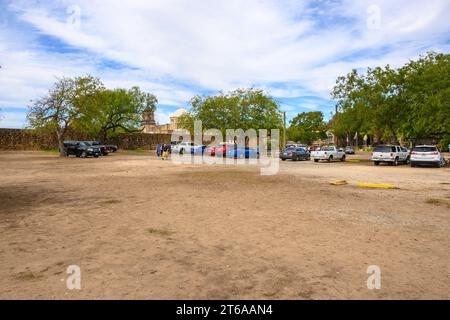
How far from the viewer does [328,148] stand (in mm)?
32781

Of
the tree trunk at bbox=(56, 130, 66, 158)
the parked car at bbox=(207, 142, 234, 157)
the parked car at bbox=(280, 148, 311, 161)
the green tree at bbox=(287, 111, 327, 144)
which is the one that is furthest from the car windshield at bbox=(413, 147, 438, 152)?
the green tree at bbox=(287, 111, 327, 144)

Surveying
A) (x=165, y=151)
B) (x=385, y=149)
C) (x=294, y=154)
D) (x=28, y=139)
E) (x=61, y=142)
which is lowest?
(x=294, y=154)

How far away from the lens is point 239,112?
45.1m

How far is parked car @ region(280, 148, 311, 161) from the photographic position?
Answer: 109 feet

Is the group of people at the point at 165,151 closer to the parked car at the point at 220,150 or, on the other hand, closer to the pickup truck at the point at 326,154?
the parked car at the point at 220,150

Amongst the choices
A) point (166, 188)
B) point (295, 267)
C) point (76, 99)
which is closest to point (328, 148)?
point (166, 188)

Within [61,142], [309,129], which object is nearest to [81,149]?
[61,142]

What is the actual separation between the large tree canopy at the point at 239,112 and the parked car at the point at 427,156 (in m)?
23.0

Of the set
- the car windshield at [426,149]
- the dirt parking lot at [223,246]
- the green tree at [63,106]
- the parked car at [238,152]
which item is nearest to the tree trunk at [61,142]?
the green tree at [63,106]

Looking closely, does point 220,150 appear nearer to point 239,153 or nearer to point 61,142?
point 239,153

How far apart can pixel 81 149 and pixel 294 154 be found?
74.4ft

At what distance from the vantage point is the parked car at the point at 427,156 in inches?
965

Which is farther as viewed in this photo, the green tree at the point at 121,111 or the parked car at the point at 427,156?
the green tree at the point at 121,111

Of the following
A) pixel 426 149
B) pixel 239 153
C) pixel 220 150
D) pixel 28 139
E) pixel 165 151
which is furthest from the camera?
pixel 28 139
